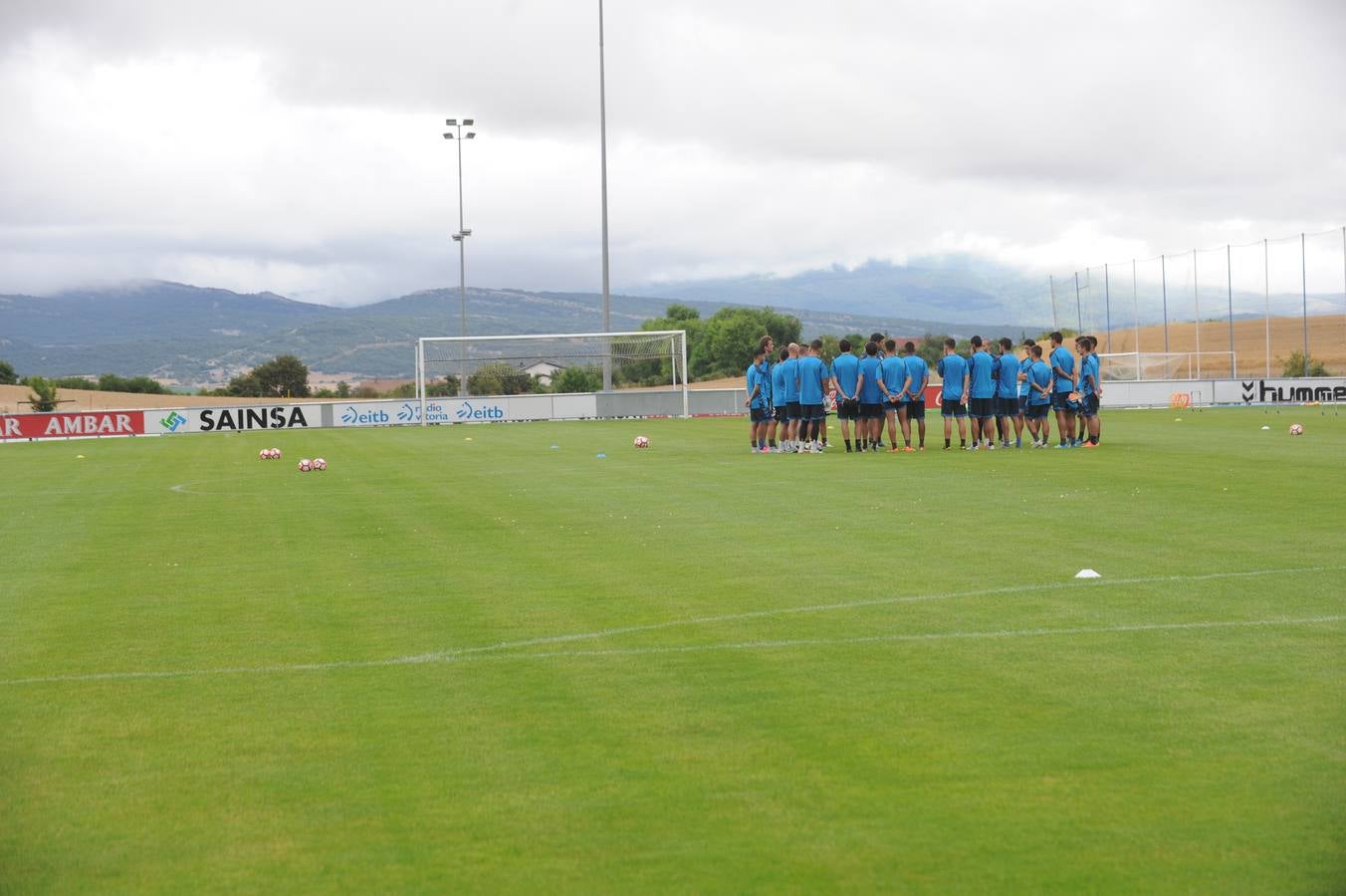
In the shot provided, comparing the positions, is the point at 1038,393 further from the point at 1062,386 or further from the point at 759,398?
the point at 759,398

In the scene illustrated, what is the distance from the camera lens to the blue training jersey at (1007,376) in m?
26.6

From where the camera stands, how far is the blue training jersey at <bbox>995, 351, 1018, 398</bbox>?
2662 centimetres

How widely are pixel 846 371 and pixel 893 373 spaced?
89 centimetres

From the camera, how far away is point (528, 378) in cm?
5347

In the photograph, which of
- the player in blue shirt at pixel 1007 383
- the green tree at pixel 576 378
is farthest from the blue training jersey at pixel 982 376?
the green tree at pixel 576 378

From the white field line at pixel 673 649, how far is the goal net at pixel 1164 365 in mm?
51405

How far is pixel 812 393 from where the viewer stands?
26359mm

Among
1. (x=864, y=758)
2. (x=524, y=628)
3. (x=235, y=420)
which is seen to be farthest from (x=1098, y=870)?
(x=235, y=420)

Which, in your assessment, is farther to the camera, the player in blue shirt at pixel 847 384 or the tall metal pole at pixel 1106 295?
the tall metal pole at pixel 1106 295

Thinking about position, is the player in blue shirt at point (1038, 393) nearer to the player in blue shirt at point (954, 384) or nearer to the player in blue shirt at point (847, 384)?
the player in blue shirt at point (954, 384)

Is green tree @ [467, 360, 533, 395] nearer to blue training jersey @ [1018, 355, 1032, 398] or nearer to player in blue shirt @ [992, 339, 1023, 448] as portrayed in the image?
blue training jersey @ [1018, 355, 1032, 398]

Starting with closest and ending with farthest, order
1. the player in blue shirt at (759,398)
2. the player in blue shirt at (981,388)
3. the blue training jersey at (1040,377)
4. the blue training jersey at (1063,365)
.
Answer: the blue training jersey at (1063,365)
the player in blue shirt at (981,388)
the player in blue shirt at (759,398)
the blue training jersey at (1040,377)

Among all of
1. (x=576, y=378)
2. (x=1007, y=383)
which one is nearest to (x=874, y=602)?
(x=1007, y=383)

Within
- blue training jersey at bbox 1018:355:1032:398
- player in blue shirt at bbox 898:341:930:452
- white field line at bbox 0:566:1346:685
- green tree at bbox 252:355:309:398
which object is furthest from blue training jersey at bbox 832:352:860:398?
green tree at bbox 252:355:309:398
